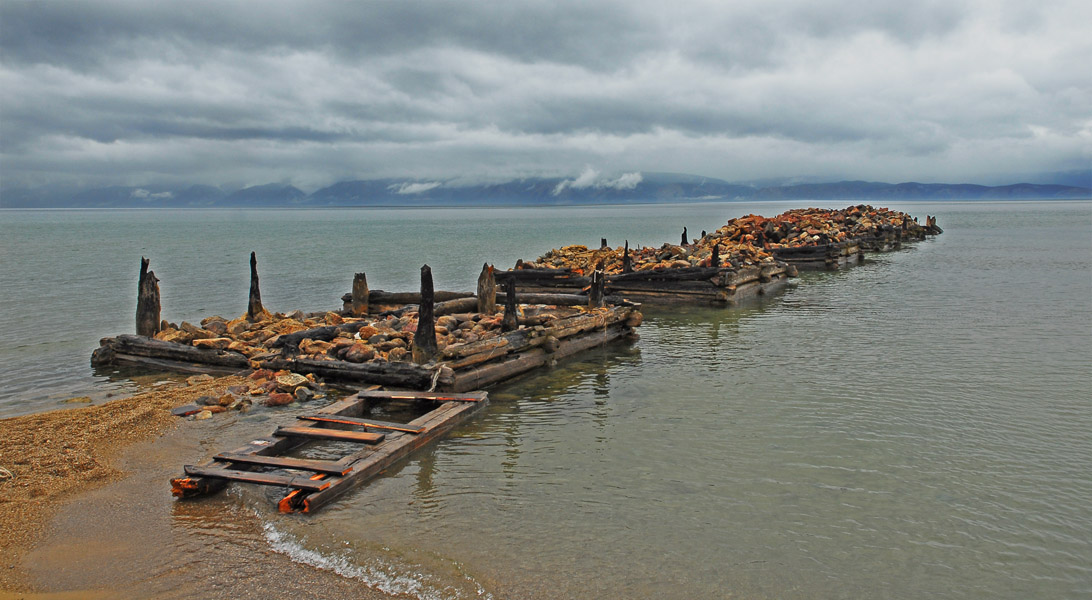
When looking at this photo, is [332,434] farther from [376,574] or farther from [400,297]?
[400,297]

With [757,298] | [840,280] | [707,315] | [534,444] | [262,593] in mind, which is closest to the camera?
[262,593]

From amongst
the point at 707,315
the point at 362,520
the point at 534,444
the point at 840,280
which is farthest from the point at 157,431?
the point at 840,280

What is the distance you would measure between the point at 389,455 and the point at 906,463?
6.92 metres

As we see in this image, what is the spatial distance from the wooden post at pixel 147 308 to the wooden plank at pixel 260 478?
10937mm

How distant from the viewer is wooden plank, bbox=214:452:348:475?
857 centimetres

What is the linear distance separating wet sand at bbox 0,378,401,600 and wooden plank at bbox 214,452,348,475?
2.16 ft

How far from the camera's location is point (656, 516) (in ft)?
25.8

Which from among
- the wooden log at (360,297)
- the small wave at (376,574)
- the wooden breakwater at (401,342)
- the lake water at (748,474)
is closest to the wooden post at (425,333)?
the wooden breakwater at (401,342)

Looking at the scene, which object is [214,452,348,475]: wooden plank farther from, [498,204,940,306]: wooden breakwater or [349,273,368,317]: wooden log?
[349,273,368,317]: wooden log

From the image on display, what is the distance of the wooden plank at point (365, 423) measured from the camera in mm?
A: 10242

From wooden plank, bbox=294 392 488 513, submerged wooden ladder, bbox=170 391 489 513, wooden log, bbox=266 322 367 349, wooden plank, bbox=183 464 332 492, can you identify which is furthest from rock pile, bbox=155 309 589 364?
wooden plank, bbox=183 464 332 492

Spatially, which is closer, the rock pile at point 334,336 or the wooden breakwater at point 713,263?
the rock pile at point 334,336

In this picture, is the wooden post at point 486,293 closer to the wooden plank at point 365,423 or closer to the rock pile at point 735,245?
the wooden plank at point 365,423

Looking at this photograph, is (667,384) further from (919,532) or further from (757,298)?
(757,298)
